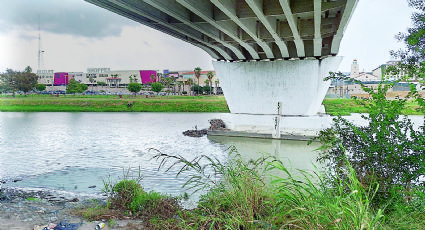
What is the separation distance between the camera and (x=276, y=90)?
23.2 metres

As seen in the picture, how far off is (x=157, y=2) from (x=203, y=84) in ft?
250

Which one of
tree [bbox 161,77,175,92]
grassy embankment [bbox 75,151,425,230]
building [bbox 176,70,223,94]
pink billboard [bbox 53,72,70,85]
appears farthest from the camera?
pink billboard [bbox 53,72,70,85]

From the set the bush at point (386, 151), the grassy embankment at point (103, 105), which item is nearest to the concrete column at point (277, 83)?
the bush at point (386, 151)

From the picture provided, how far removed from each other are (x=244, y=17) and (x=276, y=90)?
1195 cm

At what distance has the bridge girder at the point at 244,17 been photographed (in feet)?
34.8

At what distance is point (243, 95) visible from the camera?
80.4ft

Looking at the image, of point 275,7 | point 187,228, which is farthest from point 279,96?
point 187,228

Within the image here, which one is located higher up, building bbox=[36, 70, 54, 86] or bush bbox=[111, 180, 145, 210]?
building bbox=[36, 70, 54, 86]

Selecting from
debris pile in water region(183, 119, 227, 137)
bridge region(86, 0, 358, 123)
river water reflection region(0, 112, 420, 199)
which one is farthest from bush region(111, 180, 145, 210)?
debris pile in water region(183, 119, 227, 137)

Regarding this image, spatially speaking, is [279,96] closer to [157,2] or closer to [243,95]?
[243,95]

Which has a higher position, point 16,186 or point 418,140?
point 418,140

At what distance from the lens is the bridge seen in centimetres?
1180

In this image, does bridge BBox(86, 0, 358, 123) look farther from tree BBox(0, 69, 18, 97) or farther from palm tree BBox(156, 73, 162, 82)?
palm tree BBox(156, 73, 162, 82)

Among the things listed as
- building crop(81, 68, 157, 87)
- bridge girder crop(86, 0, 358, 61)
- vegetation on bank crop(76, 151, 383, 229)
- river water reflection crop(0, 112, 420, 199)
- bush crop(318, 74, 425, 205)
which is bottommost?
river water reflection crop(0, 112, 420, 199)
